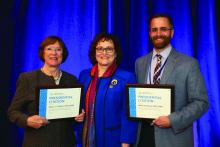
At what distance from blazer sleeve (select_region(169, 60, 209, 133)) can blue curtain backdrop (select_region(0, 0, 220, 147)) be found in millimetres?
1330

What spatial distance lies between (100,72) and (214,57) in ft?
5.37

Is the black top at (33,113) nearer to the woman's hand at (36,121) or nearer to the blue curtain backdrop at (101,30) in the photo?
the woman's hand at (36,121)

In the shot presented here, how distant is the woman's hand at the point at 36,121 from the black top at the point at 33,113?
4cm

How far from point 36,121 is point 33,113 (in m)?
0.14

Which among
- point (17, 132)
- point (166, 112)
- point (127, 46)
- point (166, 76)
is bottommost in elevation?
point (17, 132)

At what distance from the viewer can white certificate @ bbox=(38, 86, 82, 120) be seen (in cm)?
236

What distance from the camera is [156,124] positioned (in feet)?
7.53

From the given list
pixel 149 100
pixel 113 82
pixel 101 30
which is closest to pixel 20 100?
pixel 113 82

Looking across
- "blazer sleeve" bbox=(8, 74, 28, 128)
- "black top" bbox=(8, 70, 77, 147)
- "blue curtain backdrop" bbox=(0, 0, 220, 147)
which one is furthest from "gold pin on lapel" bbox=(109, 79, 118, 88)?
"blue curtain backdrop" bbox=(0, 0, 220, 147)

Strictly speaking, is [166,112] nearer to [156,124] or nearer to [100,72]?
[156,124]

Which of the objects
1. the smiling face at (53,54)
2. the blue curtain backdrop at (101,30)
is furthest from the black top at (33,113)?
Result: the blue curtain backdrop at (101,30)

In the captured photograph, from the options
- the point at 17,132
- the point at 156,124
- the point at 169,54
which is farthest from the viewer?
the point at 17,132

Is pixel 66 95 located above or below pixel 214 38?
below

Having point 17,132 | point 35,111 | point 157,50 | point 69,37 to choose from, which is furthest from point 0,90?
point 157,50
